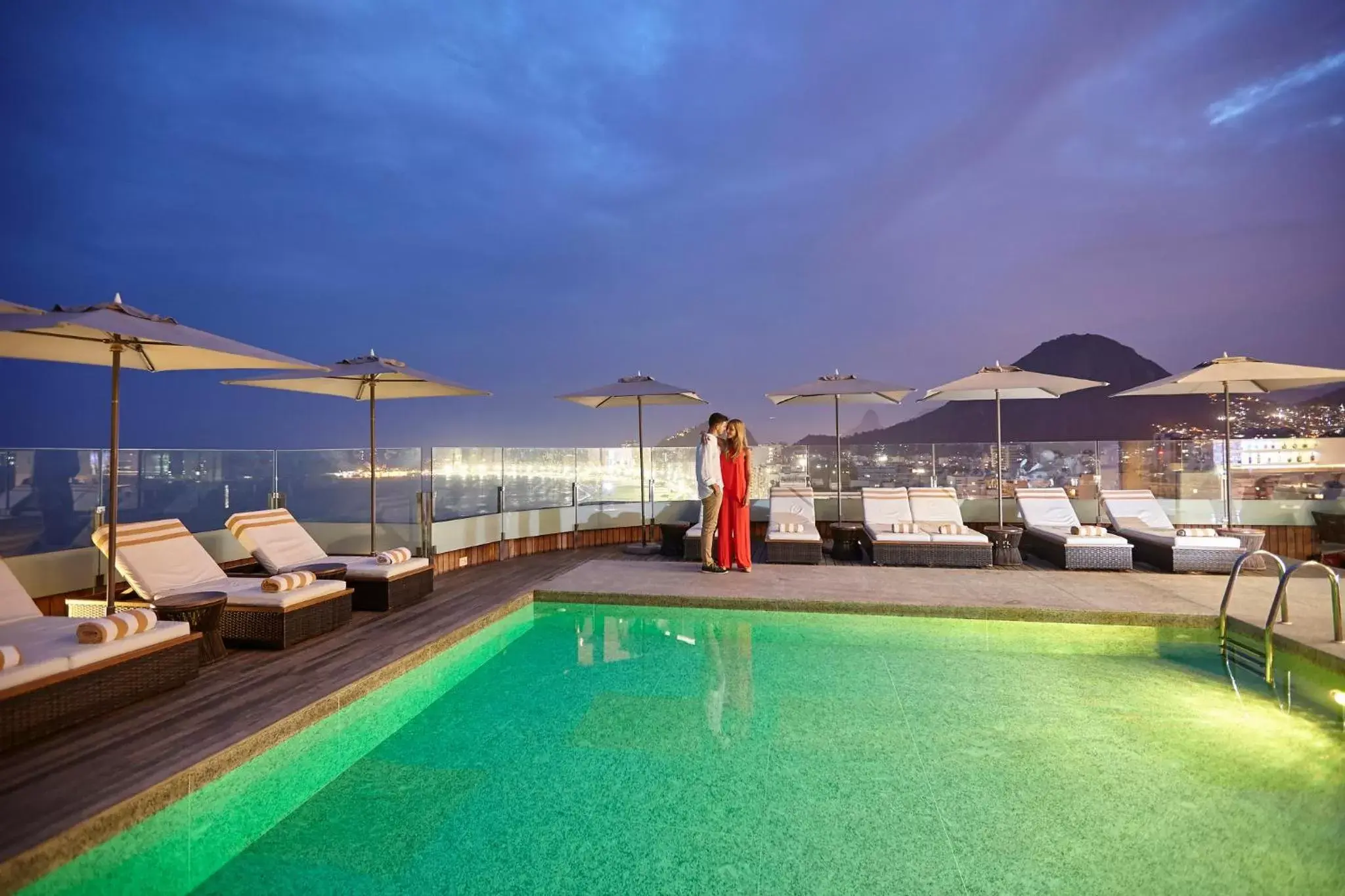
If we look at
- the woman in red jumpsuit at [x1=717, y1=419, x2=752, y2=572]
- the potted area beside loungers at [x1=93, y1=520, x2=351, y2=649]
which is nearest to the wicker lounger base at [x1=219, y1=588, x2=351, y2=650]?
the potted area beside loungers at [x1=93, y1=520, x2=351, y2=649]

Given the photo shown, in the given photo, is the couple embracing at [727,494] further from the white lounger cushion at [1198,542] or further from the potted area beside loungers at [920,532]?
the white lounger cushion at [1198,542]

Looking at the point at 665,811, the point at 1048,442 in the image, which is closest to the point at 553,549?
the point at 665,811

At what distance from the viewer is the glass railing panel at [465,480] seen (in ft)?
25.7

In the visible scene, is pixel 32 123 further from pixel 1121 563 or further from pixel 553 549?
pixel 1121 563

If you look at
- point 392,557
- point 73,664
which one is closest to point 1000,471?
point 392,557

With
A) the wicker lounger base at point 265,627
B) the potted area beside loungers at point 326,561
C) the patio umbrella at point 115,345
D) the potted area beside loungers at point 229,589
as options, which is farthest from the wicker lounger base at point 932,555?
the patio umbrella at point 115,345

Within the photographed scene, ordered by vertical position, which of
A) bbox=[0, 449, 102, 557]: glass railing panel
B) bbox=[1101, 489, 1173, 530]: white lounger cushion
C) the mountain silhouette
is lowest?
bbox=[1101, 489, 1173, 530]: white lounger cushion

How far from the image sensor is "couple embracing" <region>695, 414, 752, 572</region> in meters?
6.84

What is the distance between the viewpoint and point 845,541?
8195mm

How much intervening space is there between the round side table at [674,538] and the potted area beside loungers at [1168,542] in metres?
5.18

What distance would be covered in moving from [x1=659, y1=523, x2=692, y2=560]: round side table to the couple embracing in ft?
3.43

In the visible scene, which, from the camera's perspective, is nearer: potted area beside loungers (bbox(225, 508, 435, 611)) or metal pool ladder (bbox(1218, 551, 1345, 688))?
metal pool ladder (bbox(1218, 551, 1345, 688))

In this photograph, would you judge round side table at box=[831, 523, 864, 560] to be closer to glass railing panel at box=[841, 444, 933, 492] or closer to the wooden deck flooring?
glass railing panel at box=[841, 444, 933, 492]

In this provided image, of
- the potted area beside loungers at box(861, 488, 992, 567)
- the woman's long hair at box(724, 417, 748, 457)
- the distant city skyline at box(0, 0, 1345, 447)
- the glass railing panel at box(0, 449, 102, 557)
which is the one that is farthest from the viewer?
the distant city skyline at box(0, 0, 1345, 447)
